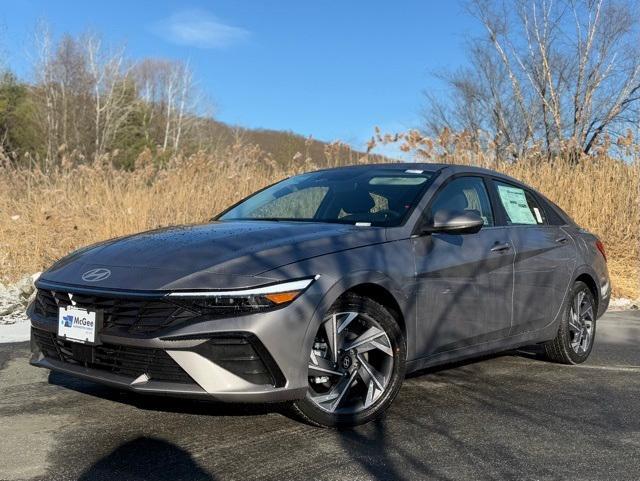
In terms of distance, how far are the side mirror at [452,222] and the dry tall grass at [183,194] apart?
6256 mm

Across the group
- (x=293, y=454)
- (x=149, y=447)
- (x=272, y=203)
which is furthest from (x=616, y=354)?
(x=149, y=447)

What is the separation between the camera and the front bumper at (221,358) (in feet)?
10.4

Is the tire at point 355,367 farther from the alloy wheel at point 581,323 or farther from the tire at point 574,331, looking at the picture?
the alloy wheel at point 581,323

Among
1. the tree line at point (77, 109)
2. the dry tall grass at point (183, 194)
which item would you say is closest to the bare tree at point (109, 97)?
the tree line at point (77, 109)

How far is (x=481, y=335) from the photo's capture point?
4469 millimetres

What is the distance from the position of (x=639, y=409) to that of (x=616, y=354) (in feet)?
6.46

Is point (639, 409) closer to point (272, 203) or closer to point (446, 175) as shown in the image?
point (446, 175)

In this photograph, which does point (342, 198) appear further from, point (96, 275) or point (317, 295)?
point (96, 275)

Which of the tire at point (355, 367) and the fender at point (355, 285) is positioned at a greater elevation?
the fender at point (355, 285)

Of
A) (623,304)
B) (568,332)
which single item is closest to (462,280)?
(568,332)

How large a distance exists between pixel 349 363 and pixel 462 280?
1044 mm

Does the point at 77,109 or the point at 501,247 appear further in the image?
the point at 77,109

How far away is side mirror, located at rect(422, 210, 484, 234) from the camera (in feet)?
13.6

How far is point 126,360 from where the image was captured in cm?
331
